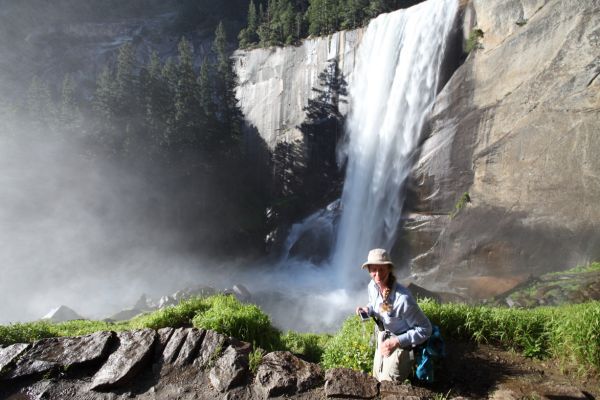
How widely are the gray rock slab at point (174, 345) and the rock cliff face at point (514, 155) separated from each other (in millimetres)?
11144

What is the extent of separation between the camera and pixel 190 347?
5.31 meters

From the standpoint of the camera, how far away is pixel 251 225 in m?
27.5

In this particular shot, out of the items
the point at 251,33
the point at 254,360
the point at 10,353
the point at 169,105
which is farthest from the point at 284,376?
the point at 251,33

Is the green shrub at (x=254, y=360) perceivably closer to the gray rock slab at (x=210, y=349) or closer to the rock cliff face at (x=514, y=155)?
the gray rock slab at (x=210, y=349)

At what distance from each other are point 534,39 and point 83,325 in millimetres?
17817

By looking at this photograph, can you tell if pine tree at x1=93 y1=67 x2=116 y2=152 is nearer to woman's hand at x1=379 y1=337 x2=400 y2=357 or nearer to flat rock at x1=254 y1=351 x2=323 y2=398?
flat rock at x1=254 y1=351 x2=323 y2=398

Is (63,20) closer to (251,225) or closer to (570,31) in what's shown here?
(251,225)

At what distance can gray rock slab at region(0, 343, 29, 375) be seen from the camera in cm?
514

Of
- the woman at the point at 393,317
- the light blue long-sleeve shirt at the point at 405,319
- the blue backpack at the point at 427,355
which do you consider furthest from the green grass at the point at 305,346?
the light blue long-sleeve shirt at the point at 405,319

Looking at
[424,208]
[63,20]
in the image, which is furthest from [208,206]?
[63,20]

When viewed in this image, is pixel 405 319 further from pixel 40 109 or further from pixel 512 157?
pixel 40 109

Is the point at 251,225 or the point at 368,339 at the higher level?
the point at 251,225

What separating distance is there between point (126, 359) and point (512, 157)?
48.9 feet

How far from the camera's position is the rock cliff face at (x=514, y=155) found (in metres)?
12.5
